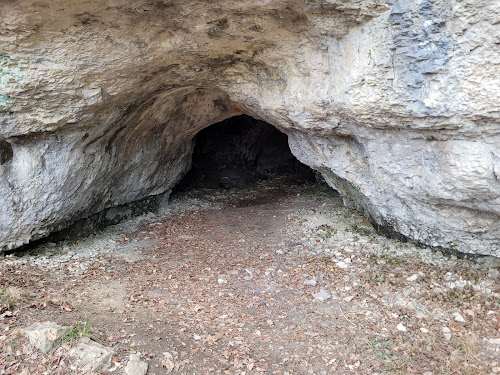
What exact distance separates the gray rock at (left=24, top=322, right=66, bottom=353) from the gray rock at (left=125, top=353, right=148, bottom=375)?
31.1 inches

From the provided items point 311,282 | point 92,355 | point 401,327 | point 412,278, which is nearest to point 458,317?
point 401,327

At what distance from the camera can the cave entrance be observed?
12617 mm

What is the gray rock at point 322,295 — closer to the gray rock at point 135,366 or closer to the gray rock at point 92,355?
the gray rock at point 135,366

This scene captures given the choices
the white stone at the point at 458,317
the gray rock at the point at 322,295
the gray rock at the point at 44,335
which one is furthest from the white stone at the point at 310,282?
the gray rock at the point at 44,335

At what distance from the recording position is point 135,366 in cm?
376

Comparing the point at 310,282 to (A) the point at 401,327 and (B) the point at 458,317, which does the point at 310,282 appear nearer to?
(A) the point at 401,327

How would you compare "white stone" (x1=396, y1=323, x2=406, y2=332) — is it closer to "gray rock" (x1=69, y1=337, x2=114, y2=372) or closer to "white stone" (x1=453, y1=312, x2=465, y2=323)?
"white stone" (x1=453, y1=312, x2=465, y2=323)

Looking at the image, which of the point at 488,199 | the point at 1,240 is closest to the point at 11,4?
the point at 1,240

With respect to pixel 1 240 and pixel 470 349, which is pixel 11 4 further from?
pixel 470 349

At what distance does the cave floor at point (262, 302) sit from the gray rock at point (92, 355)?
3.0 inches

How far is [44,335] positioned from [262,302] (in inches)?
100

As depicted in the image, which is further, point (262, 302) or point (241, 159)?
point (241, 159)

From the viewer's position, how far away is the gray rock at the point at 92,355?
3.72 m

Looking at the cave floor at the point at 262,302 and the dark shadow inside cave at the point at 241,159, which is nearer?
the cave floor at the point at 262,302
